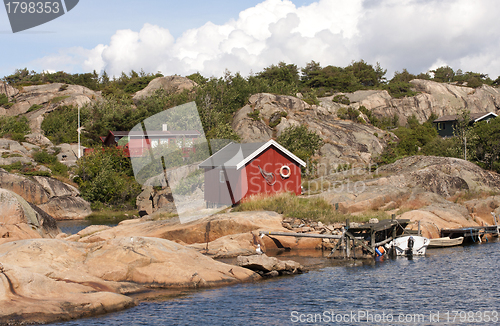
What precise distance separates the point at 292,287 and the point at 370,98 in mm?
64485

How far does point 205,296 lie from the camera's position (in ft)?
49.4

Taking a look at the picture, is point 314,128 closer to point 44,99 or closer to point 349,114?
point 349,114

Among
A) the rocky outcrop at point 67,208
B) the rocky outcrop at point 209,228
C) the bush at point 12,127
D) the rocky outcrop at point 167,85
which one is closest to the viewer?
the rocky outcrop at point 209,228

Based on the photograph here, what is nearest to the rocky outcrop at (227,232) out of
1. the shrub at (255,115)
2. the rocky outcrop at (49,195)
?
the rocky outcrop at (49,195)

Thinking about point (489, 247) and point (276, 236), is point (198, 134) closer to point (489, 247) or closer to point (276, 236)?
point (276, 236)

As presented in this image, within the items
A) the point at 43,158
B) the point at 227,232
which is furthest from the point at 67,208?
the point at 227,232

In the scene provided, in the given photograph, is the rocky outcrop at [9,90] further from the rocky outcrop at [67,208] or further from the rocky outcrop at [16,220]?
the rocky outcrop at [16,220]

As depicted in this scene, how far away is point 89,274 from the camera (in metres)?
15.5

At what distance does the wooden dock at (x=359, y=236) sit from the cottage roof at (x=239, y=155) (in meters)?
6.95

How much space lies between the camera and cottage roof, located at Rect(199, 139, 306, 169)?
97.7 ft

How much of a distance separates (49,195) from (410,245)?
3609 cm

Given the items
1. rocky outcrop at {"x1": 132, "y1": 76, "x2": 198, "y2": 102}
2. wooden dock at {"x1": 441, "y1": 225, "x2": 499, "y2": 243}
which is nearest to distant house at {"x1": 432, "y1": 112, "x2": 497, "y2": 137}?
wooden dock at {"x1": 441, "y1": 225, "x2": 499, "y2": 243}

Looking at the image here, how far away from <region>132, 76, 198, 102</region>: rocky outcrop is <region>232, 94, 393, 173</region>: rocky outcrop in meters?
22.8

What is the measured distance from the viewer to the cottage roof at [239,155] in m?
29.8
